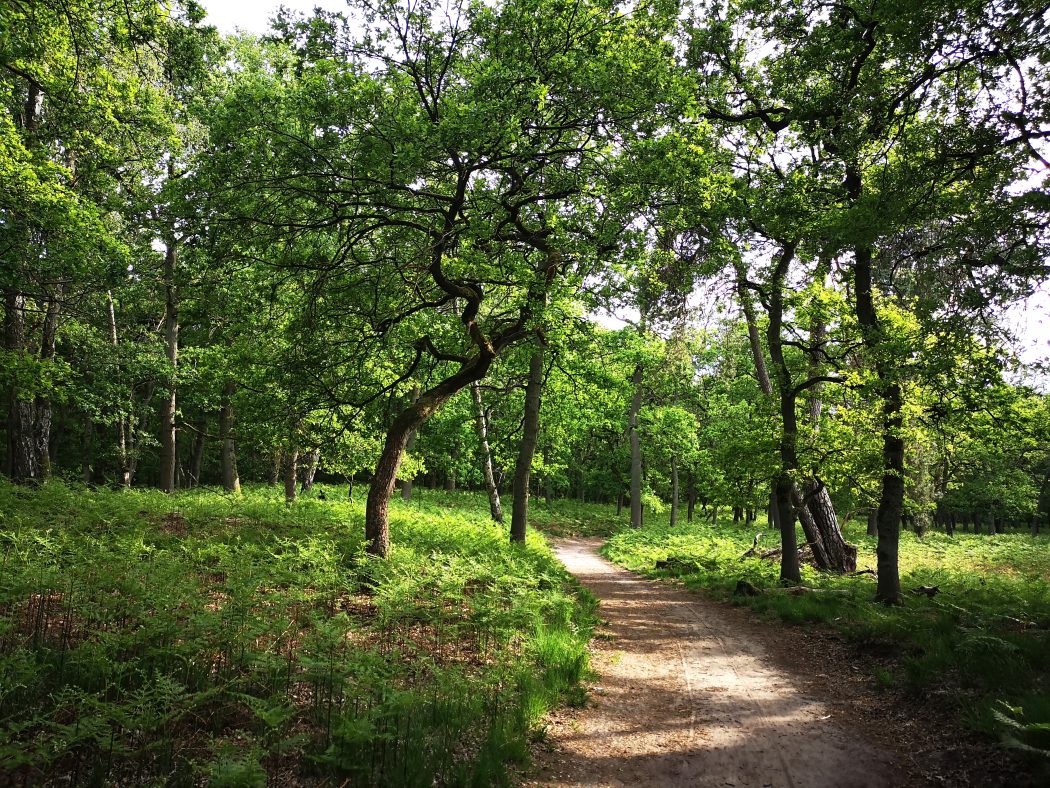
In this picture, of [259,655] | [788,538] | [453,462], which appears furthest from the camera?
[453,462]

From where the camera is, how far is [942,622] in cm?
782

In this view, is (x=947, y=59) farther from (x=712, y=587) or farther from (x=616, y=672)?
(x=712, y=587)

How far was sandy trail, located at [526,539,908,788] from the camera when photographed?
4.87 metres

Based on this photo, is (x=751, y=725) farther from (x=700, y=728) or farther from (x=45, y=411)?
(x=45, y=411)

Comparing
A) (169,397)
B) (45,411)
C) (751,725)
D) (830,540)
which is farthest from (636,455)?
(45,411)

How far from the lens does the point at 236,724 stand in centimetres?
469

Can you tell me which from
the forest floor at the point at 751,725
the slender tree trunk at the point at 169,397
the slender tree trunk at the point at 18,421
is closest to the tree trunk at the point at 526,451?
the forest floor at the point at 751,725

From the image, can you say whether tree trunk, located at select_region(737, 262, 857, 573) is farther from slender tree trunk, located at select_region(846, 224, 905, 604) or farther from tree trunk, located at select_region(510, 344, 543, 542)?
tree trunk, located at select_region(510, 344, 543, 542)

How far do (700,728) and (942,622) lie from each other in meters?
4.58

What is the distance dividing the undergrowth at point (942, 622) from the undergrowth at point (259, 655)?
3993mm

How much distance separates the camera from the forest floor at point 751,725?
4816 mm

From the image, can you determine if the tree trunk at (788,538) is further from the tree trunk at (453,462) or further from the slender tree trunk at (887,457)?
the tree trunk at (453,462)

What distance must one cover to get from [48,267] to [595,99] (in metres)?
12.1

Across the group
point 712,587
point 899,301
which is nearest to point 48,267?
point 712,587
